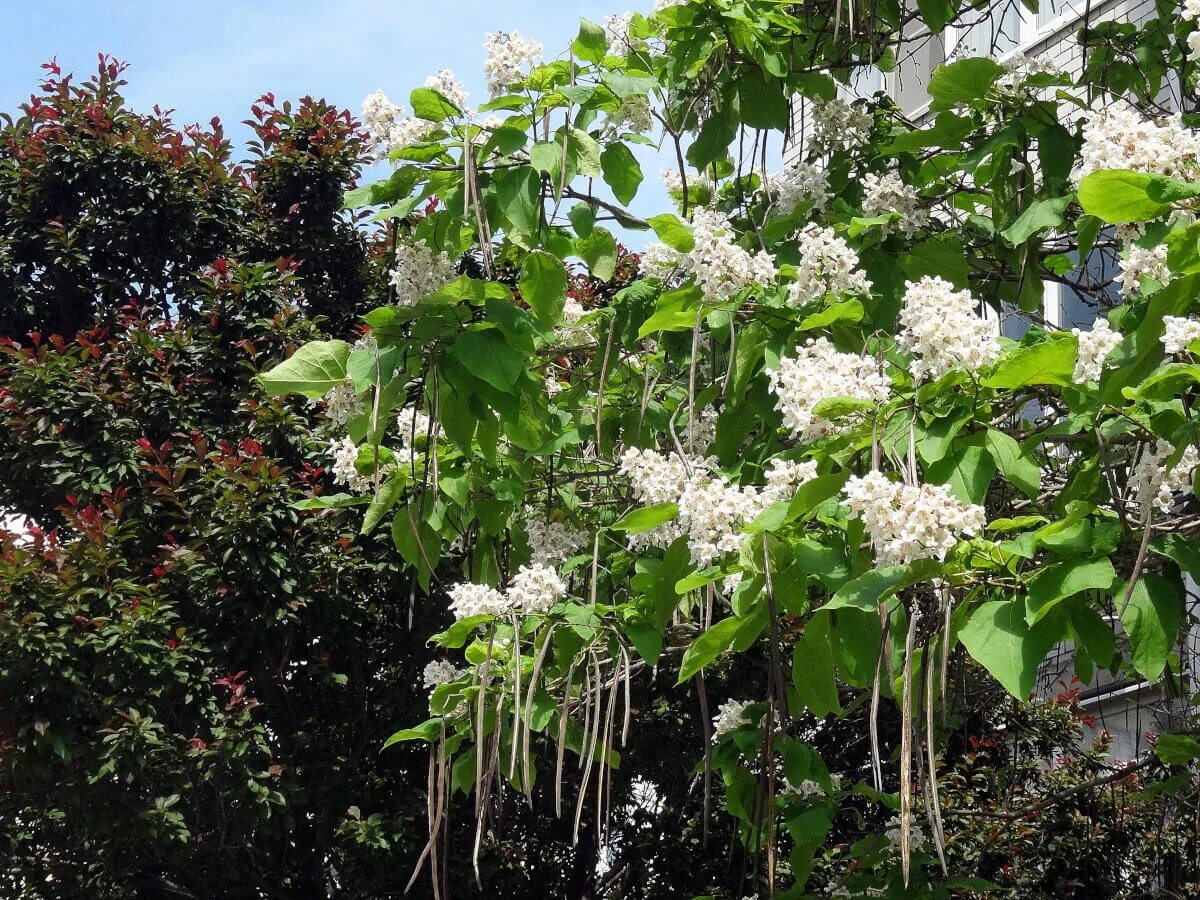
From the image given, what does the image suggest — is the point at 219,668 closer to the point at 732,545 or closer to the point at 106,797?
the point at 106,797

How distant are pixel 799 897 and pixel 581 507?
43.6 inches

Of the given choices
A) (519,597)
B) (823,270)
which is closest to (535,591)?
(519,597)

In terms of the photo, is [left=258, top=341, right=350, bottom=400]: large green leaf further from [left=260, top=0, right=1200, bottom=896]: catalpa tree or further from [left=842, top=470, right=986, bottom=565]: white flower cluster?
[left=842, top=470, right=986, bottom=565]: white flower cluster

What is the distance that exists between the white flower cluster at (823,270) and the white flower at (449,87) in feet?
2.63

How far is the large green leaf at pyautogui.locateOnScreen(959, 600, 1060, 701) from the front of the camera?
6.08ft

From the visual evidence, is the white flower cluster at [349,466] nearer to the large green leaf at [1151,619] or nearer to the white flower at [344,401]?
the white flower at [344,401]

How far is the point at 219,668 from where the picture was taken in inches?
178

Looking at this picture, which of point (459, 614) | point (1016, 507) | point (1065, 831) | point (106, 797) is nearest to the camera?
point (459, 614)

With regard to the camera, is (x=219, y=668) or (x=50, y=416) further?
(x=50, y=416)

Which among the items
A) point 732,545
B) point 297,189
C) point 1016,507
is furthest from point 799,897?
point 297,189

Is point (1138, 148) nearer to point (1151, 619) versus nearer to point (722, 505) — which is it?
point (1151, 619)

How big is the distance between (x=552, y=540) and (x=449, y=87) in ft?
3.63

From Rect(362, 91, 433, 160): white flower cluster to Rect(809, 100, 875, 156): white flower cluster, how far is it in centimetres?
105

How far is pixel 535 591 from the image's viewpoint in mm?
2715
